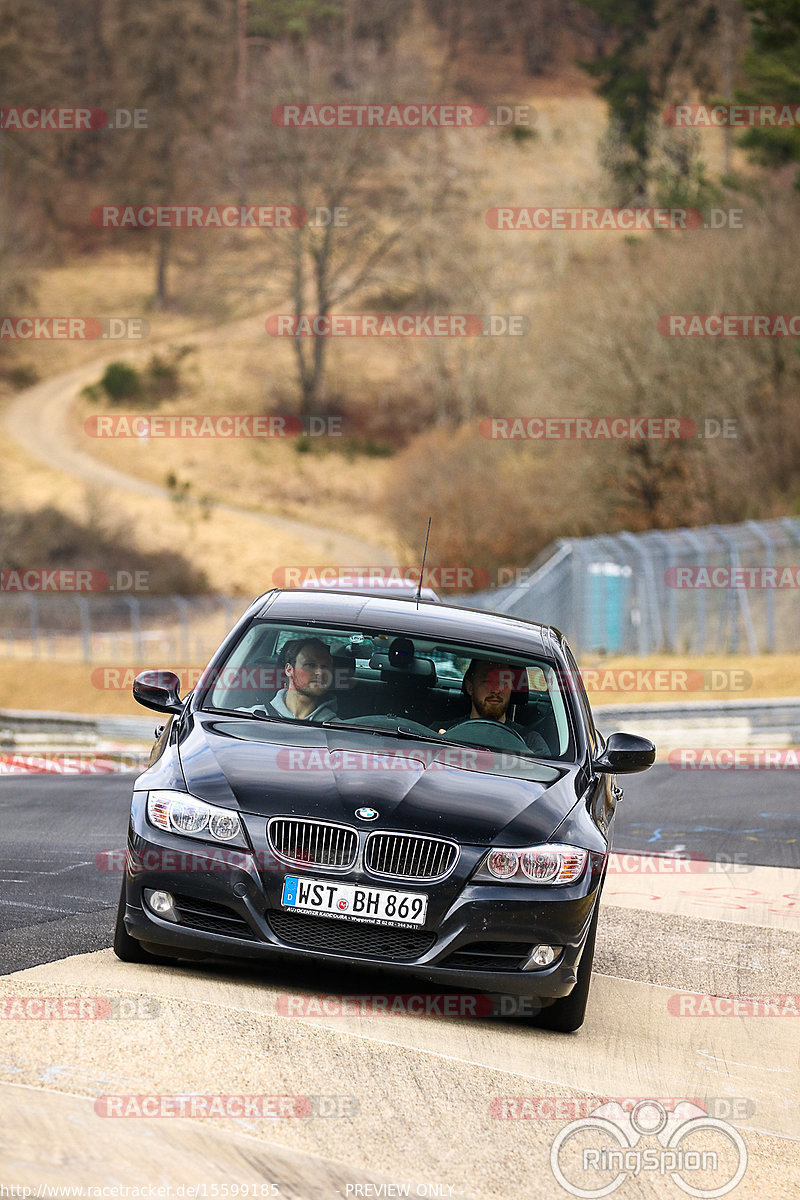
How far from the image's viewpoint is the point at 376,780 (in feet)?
20.5

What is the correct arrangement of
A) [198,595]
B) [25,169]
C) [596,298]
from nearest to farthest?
[596,298] < [198,595] < [25,169]

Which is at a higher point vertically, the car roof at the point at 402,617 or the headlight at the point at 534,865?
the car roof at the point at 402,617

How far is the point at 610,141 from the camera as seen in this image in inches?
3056

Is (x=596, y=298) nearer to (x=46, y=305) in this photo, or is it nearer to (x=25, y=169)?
(x=46, y=305)

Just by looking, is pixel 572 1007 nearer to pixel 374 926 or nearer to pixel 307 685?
pixel 374 926

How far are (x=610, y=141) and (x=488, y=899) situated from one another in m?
76.0

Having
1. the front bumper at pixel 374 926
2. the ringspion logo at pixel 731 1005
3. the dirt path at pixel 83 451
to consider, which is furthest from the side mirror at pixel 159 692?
the dirt path at pixel 83 451

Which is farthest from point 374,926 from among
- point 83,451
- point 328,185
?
point 328,185

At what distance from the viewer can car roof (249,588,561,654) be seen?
7547mm

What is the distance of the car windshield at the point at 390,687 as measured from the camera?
23.4ft

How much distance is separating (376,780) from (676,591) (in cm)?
2708

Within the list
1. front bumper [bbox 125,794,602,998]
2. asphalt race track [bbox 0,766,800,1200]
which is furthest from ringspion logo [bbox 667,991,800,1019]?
front bumper [bbox 125,794,602,998]

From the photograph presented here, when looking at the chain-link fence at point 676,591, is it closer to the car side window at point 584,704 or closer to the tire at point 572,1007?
the car side window at point 584,704

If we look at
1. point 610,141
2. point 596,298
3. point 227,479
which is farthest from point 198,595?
point 610,141
